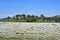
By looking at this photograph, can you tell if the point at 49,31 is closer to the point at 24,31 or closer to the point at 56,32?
the point at 56,32

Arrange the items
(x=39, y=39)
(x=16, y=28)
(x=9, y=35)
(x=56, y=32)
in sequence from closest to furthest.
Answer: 1. (x=39, y=39)
2. (x=9, y=35)
3. (x=56, y=32)
4. (x=16, y=28)

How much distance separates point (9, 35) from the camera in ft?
43.9

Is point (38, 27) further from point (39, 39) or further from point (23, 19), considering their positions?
point (23, 19)

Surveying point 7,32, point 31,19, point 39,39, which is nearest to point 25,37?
point 39,39

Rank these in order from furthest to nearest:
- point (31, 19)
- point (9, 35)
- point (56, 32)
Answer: point (31, 19) → point (56, 32) → point (9, 35)

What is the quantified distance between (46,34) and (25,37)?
1621mm

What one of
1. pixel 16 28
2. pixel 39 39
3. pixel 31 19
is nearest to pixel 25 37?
pixel 39 39

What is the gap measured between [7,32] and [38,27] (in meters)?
2.82

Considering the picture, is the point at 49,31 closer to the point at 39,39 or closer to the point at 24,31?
the point at 24,31

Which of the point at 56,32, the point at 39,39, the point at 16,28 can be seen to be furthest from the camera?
the point at 16,28

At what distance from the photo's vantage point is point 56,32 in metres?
14.4

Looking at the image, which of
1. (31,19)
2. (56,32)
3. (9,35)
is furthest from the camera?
(31,19)

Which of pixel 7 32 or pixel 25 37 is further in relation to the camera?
pixel 7 32

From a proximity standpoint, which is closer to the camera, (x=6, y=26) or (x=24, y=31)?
(x=24, y=31)
